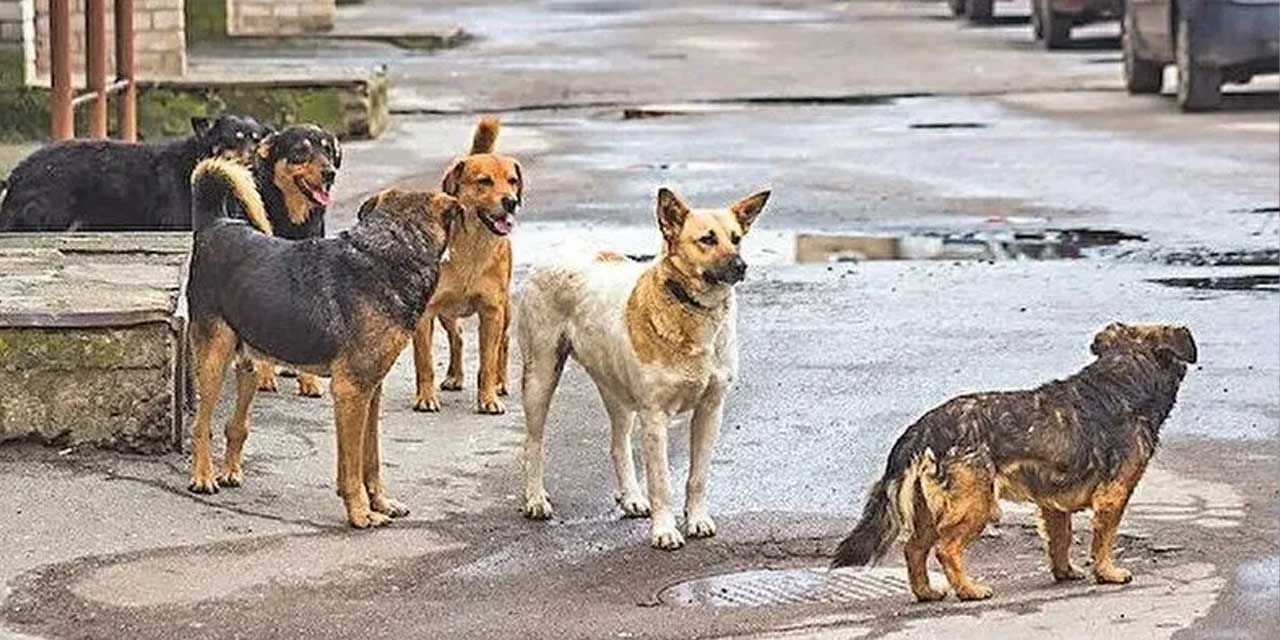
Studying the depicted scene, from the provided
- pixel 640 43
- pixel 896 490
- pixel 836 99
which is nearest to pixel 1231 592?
pixel 896 490

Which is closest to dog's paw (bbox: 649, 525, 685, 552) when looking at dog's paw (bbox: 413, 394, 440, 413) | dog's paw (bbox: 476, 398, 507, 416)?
dog's paw (bbox: 476, 398, 507, 416)

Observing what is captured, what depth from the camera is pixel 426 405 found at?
10.3 metres

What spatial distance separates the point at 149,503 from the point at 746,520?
5.79ft

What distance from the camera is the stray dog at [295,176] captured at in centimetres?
1007

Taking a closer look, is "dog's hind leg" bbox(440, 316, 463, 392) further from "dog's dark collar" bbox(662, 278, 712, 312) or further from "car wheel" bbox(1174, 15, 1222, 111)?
"car wheel" bbox(1174, 15, 1222, 111)

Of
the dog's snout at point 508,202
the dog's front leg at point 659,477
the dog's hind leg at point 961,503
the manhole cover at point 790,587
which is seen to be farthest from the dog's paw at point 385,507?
the dog's hind leg at point 961,503

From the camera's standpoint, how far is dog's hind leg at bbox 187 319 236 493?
8.66 metres

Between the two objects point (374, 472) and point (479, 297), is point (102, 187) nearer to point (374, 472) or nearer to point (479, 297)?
point (479, 297)

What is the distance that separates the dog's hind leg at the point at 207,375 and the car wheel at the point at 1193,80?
48.1 feet

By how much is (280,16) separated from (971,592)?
81.6 feet

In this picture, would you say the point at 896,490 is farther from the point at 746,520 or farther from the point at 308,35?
the point at 308,35

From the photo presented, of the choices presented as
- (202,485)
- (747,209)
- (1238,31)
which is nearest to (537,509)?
(202,485)

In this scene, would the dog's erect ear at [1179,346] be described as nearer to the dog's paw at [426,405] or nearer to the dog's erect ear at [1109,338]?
the dog's erect ear at [1109,338]

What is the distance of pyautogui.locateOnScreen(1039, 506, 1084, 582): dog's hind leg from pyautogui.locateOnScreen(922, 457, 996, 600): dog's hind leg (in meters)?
0.29
